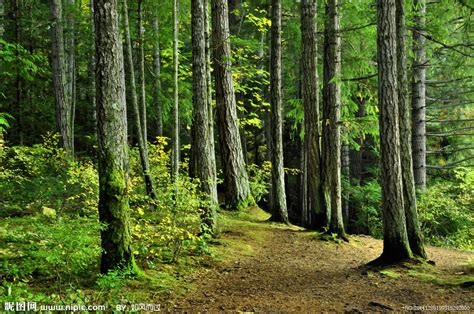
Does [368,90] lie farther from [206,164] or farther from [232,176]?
[206,164]

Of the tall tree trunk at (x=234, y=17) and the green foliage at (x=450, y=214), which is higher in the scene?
the tall tree trunk at (x=234, y=17)

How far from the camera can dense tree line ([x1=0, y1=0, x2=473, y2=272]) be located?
198 inches

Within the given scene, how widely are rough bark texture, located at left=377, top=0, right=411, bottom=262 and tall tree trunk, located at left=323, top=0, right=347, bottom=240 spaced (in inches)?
86.2

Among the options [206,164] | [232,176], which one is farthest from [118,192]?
[232,176]

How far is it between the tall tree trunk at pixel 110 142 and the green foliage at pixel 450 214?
11.4 metres

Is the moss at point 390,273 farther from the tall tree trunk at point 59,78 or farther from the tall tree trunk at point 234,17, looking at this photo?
the tall tree trunk at point 234,17

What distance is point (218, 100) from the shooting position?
438 inches

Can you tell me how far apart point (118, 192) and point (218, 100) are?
264 inches

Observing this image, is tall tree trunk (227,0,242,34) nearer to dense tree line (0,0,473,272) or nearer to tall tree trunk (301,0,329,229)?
dense tree line (0,0,473,272)

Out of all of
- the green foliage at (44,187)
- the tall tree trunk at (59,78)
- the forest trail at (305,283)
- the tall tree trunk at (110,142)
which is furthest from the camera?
the tall tree trunk at (59,78)

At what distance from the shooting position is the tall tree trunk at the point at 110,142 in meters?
4.79

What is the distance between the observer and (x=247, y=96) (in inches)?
745

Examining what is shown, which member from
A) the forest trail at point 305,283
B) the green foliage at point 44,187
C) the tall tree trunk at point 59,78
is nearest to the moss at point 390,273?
the forest trail at point 305,283

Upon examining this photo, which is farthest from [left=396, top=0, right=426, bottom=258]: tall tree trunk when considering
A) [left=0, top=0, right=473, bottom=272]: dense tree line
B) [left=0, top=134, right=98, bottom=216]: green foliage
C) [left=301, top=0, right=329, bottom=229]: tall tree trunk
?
[left=0, top=134, right=98, bottom=216]: green foliage
